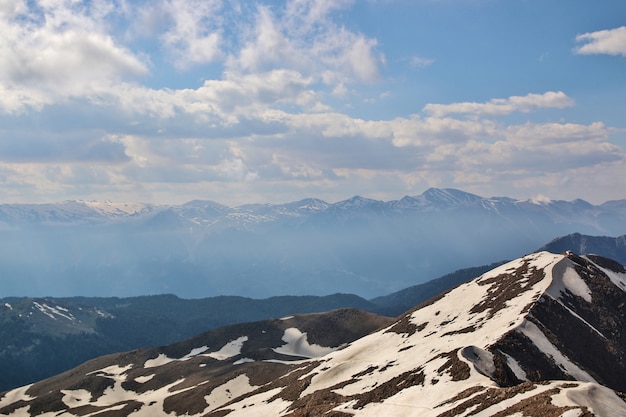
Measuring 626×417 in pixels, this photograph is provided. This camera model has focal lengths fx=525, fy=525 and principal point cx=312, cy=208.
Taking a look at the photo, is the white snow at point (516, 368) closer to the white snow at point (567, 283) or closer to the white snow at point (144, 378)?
the white snow at point (567, 283)

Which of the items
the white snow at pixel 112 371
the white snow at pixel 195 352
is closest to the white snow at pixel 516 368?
the white snow at pixel 195 352

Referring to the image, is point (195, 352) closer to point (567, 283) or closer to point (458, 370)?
point (567, 283)

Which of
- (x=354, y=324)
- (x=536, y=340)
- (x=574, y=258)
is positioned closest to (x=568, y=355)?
(x=536, y=340)

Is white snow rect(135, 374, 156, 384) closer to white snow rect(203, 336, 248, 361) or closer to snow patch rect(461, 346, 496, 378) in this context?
white snow rect(203, 336, 248, 361)

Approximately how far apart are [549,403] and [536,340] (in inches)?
1348

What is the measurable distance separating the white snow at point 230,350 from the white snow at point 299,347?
15.7 metres

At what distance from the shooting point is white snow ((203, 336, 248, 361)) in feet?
590

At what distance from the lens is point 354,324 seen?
184m

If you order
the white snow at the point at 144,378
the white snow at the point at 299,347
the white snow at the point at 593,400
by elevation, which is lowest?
the white snow at the point at 299,347

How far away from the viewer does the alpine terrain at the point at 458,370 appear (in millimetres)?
49625

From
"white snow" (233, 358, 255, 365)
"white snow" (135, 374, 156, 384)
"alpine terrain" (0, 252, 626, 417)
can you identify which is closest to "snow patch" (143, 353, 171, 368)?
"alpine terrain" (0, 252, 626, 417)

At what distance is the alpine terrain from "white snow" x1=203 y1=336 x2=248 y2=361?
11.7 m

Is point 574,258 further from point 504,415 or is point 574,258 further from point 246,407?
point 504,415

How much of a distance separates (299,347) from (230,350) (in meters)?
25.8
